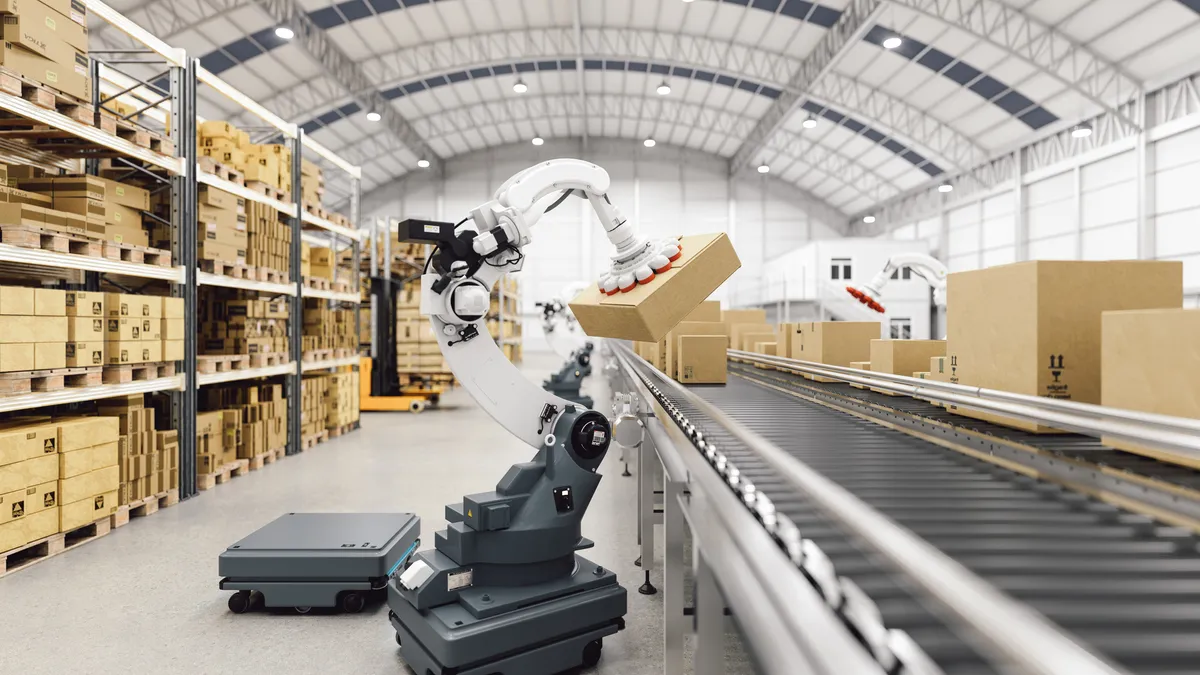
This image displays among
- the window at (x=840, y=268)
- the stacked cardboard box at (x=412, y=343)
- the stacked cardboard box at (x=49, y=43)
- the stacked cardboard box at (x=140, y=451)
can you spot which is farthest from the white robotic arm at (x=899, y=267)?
the window at (x=840, y=268)

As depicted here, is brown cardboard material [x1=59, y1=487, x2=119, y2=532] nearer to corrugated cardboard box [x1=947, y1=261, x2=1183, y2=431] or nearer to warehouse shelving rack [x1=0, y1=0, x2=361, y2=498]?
warehouse shelving rack [x1=0, y1=0, x2=361, y2=498]

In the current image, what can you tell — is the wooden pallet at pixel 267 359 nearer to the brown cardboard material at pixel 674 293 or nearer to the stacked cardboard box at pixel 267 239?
the stacked cardboard box at pixel 267 239

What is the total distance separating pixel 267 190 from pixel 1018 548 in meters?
6.42

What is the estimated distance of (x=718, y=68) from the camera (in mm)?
16109

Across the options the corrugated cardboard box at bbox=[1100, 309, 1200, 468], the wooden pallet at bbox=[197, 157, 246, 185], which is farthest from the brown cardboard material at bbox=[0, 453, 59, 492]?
the corrugated cardboard box at bbox=[1100, 309, 1200, 468]

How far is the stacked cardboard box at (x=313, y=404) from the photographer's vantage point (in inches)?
271

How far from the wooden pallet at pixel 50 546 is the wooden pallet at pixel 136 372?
867mm

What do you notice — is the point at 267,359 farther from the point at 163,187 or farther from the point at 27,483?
the point at 27,483

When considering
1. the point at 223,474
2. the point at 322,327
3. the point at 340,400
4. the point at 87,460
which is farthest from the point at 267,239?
the point at 87,460

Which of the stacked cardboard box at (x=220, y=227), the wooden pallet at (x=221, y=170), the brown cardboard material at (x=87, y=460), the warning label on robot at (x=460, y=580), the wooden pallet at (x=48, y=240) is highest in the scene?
the wooden pallet at (x=221, y=170)

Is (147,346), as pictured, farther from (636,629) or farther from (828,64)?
(828,64)

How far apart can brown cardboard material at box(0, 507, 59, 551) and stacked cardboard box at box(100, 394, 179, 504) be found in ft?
1.91

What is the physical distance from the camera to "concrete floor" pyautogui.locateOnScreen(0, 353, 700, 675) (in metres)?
2.54

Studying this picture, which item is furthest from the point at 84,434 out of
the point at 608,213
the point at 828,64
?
the point at 828,64
